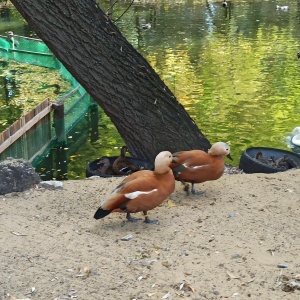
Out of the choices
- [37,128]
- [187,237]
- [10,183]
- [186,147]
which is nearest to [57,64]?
[37,128]

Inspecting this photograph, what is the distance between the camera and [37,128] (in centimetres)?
1002

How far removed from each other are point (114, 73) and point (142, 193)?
2.22 meters

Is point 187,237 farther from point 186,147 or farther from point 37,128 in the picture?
point 37,128

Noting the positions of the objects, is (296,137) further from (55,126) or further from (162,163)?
(162,163)

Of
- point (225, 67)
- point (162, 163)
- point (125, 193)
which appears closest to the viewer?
point (125, 193)

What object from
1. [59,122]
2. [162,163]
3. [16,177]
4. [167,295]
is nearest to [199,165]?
[162,163]

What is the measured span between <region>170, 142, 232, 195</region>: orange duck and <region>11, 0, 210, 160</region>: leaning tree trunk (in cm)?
135

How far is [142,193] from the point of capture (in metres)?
4.89

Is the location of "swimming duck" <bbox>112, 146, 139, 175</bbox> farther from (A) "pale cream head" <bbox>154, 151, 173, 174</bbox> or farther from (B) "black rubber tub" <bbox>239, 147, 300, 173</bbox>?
(A) "pale cream head" <bbox>154, 151, 173, 174</bbox>

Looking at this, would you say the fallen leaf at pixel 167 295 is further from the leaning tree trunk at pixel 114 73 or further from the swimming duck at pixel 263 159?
the swimming duck at pixel 263 159

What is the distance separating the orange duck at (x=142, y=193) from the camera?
15.9 ft

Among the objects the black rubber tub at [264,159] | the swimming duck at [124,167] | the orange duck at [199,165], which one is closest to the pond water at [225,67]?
the black rubber tub at [264,159]

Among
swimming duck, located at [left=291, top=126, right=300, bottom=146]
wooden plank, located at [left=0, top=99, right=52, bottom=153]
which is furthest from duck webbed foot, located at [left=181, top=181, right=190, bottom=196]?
swimming duck, located at [left=291, top=126, right=300, bottom=146]

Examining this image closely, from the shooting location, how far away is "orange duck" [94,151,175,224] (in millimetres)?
4848
